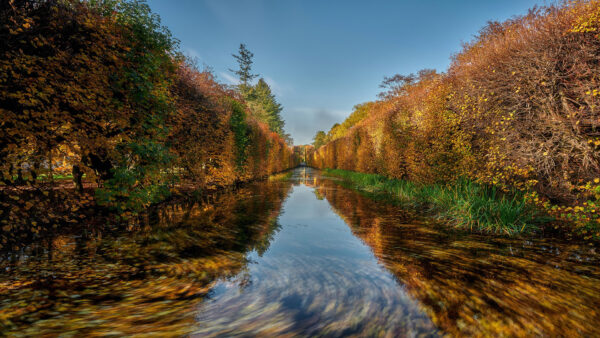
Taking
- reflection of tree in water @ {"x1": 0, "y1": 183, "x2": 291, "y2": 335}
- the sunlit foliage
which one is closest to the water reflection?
reflection of tree in water @ {"x1": 0, "y1": 183, "x2": 291, "y2": 335}

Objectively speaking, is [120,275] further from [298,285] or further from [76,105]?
[76,105]

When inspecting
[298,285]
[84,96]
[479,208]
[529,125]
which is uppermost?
[84,96]

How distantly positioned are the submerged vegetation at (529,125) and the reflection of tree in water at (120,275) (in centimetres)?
→ 535

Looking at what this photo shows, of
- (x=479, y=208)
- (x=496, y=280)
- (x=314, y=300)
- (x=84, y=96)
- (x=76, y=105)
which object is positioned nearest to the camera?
(x=314, y=300)

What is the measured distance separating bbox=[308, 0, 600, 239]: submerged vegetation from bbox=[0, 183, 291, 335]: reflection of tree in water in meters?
5.35

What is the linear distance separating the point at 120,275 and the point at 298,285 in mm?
2217

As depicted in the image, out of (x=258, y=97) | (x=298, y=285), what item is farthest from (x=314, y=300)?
(x=258, y=97)

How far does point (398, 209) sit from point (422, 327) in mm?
5693

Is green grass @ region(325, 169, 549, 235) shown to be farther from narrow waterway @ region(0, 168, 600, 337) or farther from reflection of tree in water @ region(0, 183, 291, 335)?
reflection of tree in water @ region(0, 183, 291, 335)

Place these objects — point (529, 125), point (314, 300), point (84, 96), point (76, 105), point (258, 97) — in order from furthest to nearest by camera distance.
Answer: point (258, 97) → point (529, 125) → point (84, 96) → point (76, 105) → point (314, 300)

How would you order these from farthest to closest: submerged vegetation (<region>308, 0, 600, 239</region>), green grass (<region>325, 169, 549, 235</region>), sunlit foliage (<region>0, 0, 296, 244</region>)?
green grass (<region>325, 169, 549, 235</region>) < submerged vegetation (<region>308, 0, 600, 239</region>) < sunlit foliage (<region>0, 0, 296, 244</region>)

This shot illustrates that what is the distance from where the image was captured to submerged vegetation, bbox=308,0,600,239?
12.7 feet

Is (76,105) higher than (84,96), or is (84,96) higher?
Answer: (84,96)

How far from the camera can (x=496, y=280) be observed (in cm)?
279
